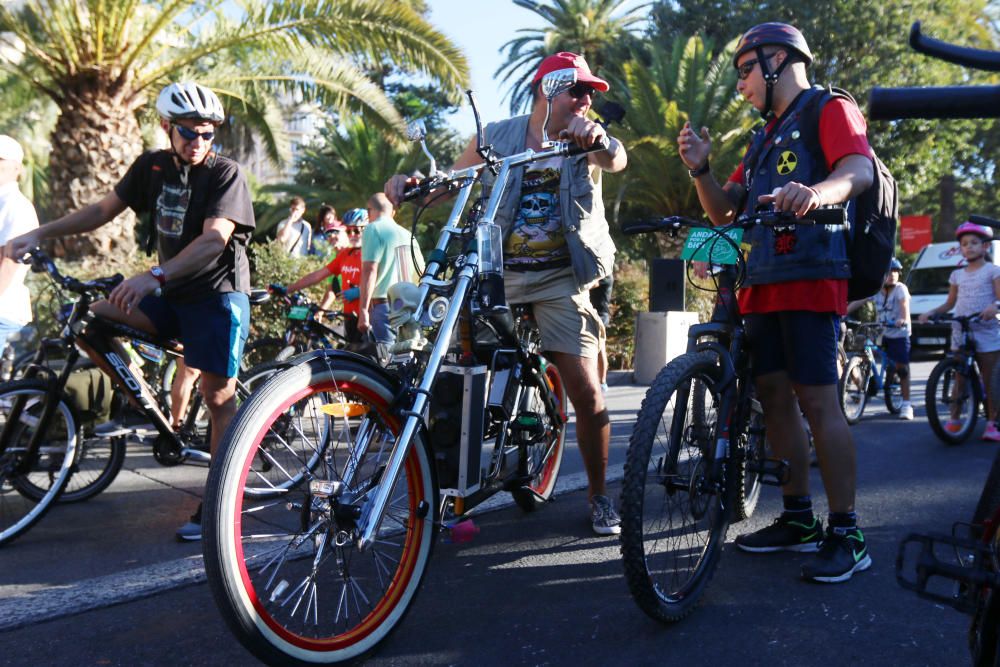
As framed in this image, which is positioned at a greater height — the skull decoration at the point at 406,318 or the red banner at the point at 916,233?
the red banner at the point at 916,233

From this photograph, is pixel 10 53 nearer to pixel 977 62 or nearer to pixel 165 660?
pixel 165 660

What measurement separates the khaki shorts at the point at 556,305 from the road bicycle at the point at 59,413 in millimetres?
1815

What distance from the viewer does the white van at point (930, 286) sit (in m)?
17.6

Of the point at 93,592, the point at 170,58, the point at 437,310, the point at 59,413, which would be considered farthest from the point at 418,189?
the point at 170,58

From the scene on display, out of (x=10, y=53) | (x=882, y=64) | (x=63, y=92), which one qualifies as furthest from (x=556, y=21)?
(x=63, y=92)

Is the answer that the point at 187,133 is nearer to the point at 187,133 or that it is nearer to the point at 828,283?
the point at 187,133

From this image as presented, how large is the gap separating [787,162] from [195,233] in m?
2.61

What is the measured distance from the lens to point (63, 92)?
1009 cm

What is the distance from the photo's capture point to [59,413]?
434 centimetres

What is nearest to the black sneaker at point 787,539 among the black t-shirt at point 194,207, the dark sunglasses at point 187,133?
the black t-shirt at point 194,207

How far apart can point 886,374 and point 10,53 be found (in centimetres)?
1191

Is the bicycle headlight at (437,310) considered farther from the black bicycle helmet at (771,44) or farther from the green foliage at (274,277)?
the green foliage at (274,277)

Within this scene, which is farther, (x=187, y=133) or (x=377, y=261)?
(x=377, y=261)

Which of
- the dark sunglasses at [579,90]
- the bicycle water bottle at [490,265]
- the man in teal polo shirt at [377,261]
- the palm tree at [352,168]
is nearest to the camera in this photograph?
the bicycle water bottle at [490,265]
